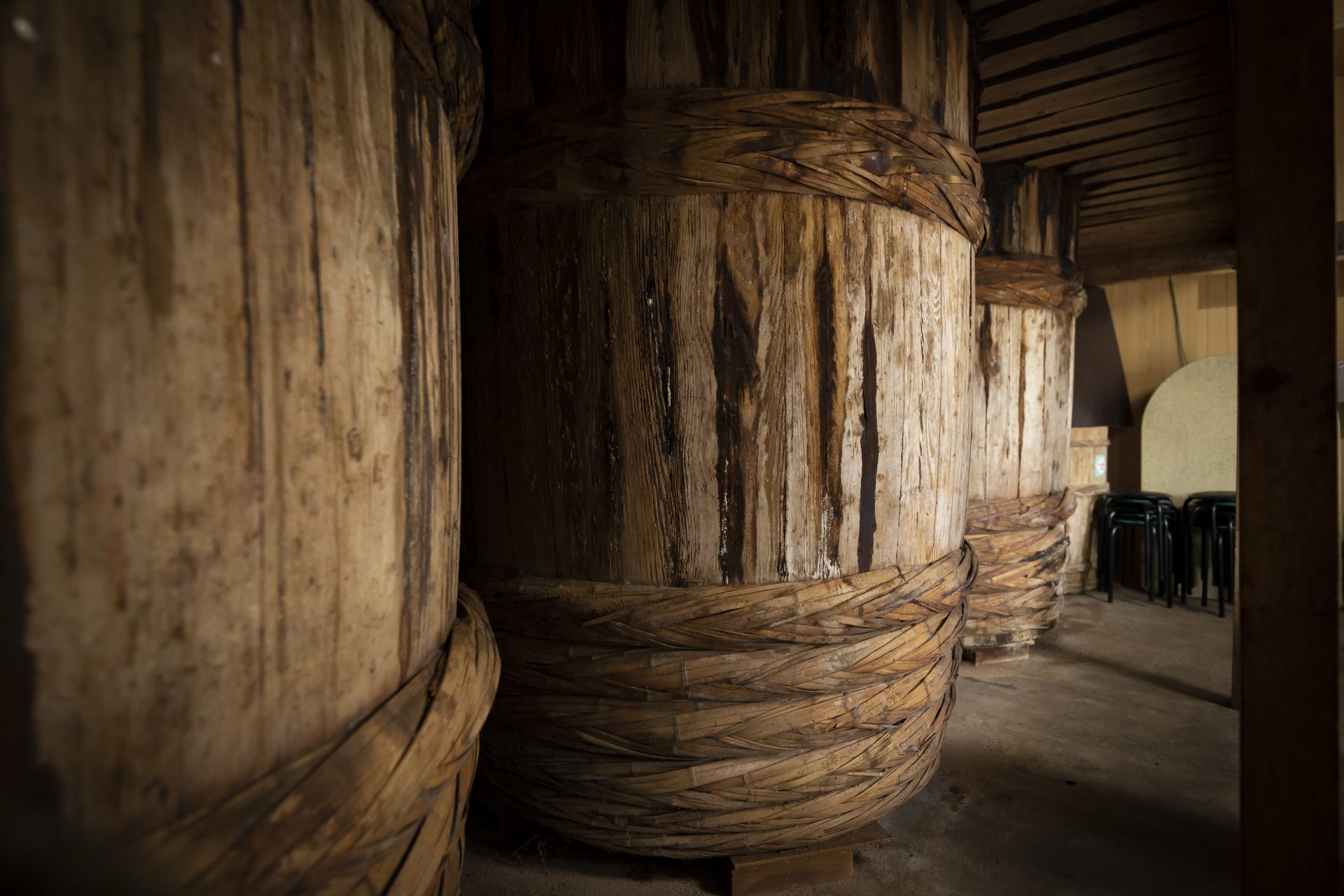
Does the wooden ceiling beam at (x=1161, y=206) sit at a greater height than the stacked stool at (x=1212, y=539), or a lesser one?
greater

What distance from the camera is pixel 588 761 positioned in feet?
5.02

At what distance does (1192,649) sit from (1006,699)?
59.2 inches

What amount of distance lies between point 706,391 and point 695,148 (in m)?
0.45

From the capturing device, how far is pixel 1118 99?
9.50ft

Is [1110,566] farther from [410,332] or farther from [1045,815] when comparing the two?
[410,332]

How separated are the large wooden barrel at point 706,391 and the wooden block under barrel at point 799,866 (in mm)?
109

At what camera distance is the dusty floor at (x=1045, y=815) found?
5.75ft

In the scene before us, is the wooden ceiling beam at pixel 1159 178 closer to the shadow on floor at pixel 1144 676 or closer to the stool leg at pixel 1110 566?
the stool leg at pixel 1110 566

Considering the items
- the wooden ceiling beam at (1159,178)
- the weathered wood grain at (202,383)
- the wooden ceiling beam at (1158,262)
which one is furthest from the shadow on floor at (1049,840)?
the wooden ceiling beam at (1158,262)

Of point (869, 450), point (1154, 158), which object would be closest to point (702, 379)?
point (869, 450)

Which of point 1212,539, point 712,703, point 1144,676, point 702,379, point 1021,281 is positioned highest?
point 1021,281

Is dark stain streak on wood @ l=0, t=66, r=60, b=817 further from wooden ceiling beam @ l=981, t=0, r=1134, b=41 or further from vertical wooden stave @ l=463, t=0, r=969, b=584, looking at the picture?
wooden ceiling beam @ l=981, t=0, r=1134, b=41

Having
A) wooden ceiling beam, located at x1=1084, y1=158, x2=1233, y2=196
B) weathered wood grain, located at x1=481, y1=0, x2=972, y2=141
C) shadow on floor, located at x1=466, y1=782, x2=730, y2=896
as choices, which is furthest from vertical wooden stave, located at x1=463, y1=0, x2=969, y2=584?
wooden ceiling beam, located at x1=1084, y1=158, x2=1233, y2=196

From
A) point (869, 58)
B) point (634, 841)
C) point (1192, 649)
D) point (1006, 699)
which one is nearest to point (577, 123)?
point (869, 58)
